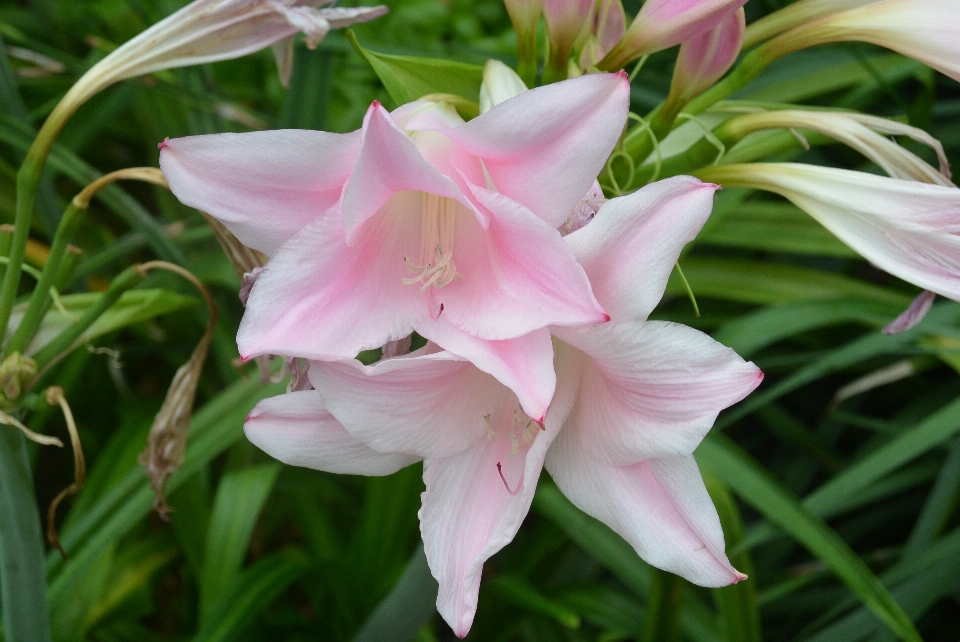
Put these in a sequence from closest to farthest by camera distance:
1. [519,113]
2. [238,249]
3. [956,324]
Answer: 1. [519,113]
2. [238,249]
3. [956,324]

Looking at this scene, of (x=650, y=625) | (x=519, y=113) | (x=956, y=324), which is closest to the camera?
(x=519, y=113)

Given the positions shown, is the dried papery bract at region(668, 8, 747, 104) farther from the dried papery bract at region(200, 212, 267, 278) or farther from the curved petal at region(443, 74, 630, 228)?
the dried papery bract at region(200, 212, 267, 278)

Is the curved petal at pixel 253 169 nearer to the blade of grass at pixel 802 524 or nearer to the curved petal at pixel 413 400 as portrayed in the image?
the curved petal at pixel 413 400

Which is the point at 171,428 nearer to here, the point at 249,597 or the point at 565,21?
the point at 249,597

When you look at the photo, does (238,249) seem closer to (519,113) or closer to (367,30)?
(519,113)

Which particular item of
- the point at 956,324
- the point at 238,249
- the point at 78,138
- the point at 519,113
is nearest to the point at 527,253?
the point at 519,113

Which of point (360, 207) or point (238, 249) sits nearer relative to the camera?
point (360, 207)

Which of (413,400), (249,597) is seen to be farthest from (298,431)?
(249,597)
